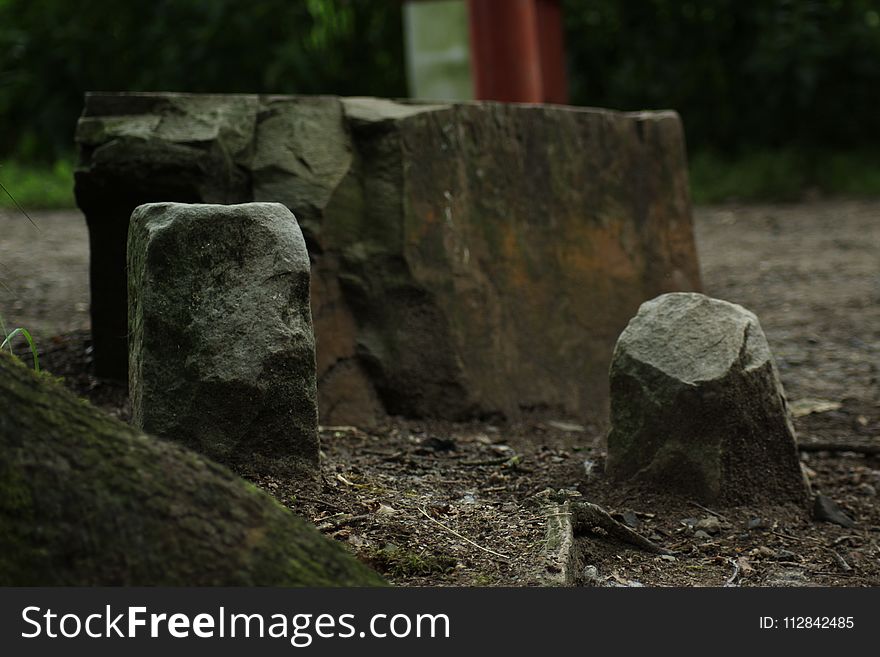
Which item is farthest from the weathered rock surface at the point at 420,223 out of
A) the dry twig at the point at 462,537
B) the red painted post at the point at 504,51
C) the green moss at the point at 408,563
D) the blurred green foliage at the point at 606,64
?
the blurred green foliage at the point at 606,64

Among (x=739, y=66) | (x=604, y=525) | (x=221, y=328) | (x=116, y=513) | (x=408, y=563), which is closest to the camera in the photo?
(x=116, y=513)

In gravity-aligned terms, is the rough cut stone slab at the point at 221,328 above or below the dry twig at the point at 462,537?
above

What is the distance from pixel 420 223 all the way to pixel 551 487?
926mm

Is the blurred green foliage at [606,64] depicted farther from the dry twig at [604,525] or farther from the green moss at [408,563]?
the green moss at [408,563]

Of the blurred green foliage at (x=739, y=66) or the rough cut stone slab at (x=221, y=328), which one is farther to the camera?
the blurred green foliage at (x=739, y=66)

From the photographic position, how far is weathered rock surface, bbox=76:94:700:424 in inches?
120

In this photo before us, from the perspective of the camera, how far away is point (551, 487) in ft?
8.88

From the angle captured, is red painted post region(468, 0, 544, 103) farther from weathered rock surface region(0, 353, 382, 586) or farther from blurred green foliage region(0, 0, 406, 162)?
weathered rock surface region(0, 353, 382, 586)

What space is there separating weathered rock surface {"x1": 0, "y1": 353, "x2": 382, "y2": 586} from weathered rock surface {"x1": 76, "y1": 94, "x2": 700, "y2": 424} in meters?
1.40

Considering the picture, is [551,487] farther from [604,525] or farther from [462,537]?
[462,537]

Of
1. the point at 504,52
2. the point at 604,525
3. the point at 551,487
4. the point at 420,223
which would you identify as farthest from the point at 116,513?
the point at 504,52

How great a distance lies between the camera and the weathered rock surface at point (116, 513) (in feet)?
4.97

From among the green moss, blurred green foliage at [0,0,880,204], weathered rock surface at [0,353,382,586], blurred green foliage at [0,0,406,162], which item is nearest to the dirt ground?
the green moss

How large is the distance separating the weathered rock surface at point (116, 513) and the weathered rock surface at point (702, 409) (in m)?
1.12
